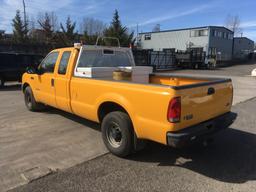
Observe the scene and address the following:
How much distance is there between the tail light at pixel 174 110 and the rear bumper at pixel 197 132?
19 cm

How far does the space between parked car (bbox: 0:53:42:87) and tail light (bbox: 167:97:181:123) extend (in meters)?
12.2

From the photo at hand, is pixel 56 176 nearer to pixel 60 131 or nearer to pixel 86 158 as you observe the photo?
pixel 86 158

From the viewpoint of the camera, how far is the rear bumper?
10.9 feet

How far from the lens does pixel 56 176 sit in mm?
3588

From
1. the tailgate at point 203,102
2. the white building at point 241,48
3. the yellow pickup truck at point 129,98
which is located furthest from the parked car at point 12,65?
the white building at point 241,48

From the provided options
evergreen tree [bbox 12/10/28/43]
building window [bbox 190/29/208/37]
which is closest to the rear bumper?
building window [bbox 190/29/208/37]

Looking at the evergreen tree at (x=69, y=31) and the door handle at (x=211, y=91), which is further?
the evergreen tree at (x=69, y=31)

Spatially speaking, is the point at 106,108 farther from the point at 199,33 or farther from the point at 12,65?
the point at 199,33

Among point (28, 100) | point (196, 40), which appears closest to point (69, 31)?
point (196, 40)

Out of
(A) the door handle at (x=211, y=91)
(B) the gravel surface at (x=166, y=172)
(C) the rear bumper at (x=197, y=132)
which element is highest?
(A) the door handle at (x=211, y=91)

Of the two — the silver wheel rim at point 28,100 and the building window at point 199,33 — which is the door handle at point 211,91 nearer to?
the silver wheel rim at point 28,100

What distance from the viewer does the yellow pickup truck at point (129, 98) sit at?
341 centimetres

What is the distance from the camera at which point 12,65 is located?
13469mm

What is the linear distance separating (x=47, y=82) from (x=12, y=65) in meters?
8.69
